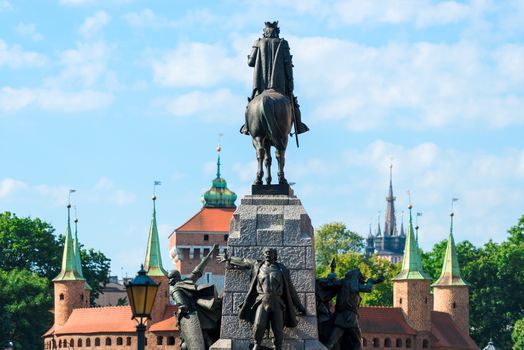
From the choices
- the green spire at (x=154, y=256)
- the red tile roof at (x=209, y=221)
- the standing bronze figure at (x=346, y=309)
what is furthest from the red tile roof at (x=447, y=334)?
the standing bronze figure at (x=346, y=309)

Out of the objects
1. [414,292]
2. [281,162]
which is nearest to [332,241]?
[414,292]

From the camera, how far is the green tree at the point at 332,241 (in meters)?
154

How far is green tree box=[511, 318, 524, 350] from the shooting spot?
117 meters

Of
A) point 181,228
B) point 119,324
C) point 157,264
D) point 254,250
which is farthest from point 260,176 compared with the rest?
point 181,228

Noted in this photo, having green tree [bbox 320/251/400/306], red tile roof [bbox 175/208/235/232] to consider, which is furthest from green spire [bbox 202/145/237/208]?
green tree [bbox 320/251/400/306]

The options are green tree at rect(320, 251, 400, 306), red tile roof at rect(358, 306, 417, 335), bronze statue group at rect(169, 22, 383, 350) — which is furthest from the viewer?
green tree at rect(320, 251, 400, 306)

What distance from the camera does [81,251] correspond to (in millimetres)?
131500

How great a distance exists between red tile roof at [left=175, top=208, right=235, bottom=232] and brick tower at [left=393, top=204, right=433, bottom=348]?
95.8 feet

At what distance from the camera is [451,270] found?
125125mm

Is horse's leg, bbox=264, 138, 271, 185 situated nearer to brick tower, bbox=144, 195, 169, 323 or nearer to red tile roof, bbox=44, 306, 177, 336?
red tile roof, bbox=44, 306, 177, 336

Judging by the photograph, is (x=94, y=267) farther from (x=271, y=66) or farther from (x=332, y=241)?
(x=271, y=66)

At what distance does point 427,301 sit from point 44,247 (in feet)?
75.5

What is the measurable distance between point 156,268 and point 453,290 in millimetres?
17350

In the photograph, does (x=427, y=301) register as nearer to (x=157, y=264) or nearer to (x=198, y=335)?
(x=157, y=264)
